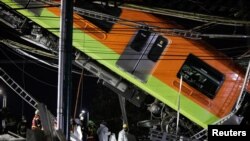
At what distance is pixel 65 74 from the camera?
31.6ft

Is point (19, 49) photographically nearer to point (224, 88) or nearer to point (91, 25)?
point (91, 25)

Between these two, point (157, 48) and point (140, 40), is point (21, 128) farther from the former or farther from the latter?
point (157, 48)

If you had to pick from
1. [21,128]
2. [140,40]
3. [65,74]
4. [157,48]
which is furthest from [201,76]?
[21,128]

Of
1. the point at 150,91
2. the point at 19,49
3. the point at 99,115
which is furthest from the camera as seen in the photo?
the point at 99,115

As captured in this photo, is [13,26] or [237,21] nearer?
[237,21]

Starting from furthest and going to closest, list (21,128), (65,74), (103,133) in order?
(21,128)
(103,133)
(65,74)

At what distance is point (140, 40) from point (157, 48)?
581 mm

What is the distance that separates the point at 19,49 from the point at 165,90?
5.09 meters

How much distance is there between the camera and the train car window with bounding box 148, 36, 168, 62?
13781 mm

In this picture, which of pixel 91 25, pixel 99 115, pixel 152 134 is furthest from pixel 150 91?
pixel 99 115

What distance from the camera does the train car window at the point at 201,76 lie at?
44.7 feet

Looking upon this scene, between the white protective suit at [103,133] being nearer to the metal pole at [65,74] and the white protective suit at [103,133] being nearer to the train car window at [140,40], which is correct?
the train car window at [140,40]

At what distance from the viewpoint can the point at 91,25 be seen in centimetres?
1378

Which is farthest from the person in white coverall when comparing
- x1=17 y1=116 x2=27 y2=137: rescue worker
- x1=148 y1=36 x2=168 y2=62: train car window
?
x1=148 y1=36 x2=168 y2=62: train car window
